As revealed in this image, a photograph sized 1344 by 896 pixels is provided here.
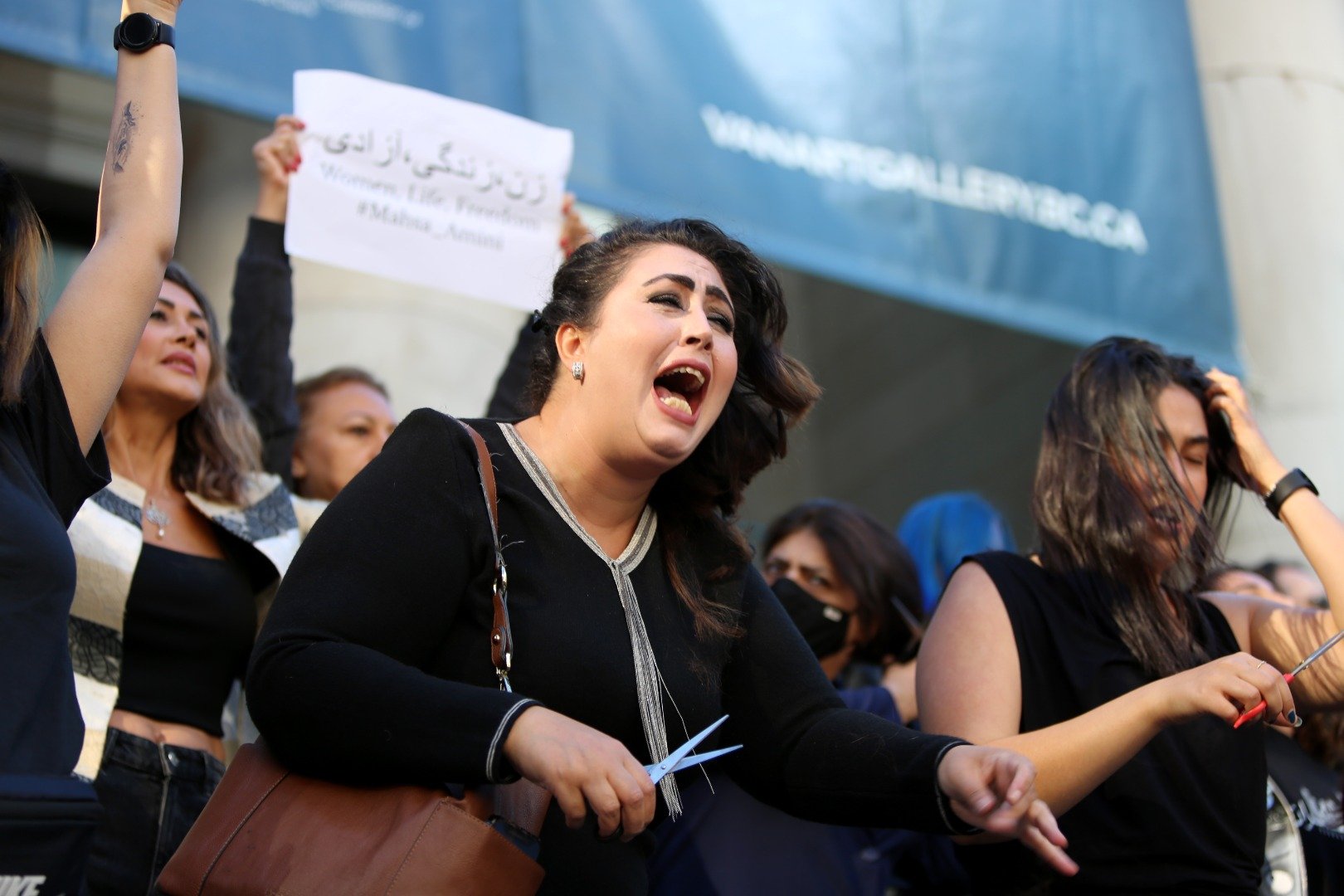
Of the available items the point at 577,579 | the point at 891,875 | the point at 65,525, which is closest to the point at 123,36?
the point at 65,525

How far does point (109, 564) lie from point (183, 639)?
212 mm

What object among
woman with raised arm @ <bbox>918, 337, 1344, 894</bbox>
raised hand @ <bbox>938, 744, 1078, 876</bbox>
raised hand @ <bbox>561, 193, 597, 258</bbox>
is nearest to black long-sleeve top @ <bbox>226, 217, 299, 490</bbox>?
raised hand @ <bbox>561, 193, 597, 258</bbox>

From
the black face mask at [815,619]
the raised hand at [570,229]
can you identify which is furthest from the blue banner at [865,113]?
the black face mask at [815,619]

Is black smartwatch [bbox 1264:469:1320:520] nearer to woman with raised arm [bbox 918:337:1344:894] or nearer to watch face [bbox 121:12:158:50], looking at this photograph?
woman with raised arm [bbox 918:337:1344:894]

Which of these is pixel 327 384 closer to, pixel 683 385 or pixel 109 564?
pixel 109 564

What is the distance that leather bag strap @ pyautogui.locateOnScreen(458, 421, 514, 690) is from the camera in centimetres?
210

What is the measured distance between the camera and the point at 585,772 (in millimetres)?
1790

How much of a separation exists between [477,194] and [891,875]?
212cm

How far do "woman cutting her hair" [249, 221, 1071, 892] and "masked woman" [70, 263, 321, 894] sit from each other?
0.94 metres

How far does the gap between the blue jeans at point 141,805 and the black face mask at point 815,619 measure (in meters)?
1.60

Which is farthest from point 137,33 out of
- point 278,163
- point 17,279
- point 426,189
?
point 426,189

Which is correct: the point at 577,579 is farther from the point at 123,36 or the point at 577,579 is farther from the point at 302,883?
the point at 123,36

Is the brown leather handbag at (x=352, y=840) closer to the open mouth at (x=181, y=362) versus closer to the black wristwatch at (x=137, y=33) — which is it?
the black wristwatch at (x=137, y=33)

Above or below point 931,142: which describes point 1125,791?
below
